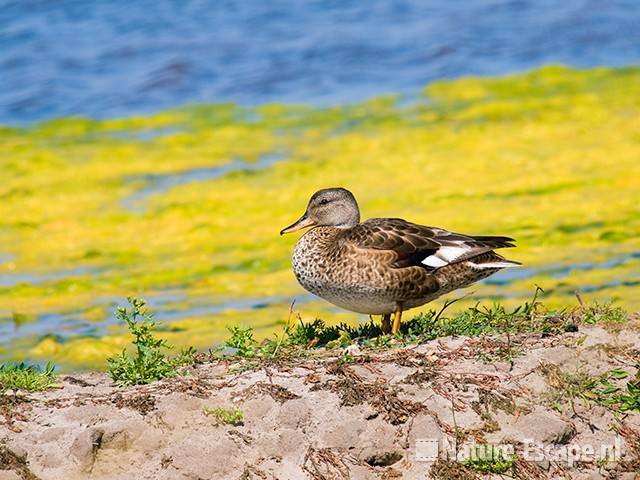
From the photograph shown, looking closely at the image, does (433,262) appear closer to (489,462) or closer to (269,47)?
(489,462)

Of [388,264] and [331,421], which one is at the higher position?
[388,264]

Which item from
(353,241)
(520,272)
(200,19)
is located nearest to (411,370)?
(353,241)

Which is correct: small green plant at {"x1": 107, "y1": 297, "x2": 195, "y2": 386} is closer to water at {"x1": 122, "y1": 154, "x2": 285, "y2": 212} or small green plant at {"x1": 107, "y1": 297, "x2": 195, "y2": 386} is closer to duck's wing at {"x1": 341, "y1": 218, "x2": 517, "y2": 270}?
duck's wing at {"x1": 341, "y1": 218, "x2": 517, "y2": 270}

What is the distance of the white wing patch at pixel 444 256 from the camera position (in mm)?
6977

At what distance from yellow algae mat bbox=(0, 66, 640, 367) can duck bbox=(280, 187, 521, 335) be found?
210 centimetres

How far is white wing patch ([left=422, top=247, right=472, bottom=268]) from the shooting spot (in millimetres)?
6977

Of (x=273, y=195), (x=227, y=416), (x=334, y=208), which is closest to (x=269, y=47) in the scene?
(x=273, y=195)

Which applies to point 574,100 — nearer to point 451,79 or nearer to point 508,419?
point 451,79

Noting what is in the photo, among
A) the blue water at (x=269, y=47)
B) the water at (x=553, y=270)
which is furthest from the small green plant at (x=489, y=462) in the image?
the blue water at (x=269, y=47)

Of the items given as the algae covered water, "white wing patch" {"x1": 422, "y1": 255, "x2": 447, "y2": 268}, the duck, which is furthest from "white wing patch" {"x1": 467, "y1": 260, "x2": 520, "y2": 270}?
the algae covered water

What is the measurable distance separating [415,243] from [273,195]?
565 cm

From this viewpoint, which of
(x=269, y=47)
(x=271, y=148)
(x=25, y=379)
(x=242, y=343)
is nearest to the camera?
(x=25, y=379)

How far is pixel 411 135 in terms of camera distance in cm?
1432

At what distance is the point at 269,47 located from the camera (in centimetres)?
1953
